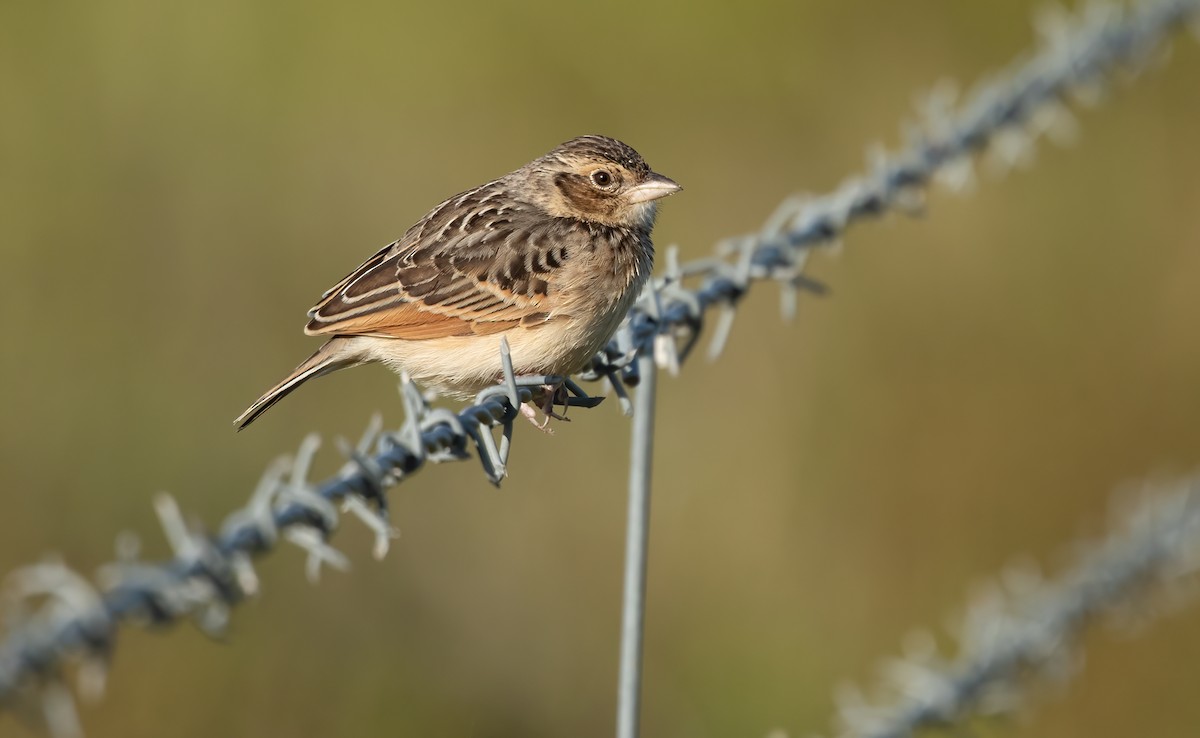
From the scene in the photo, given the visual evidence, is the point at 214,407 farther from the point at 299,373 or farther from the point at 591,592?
the point at 299,373

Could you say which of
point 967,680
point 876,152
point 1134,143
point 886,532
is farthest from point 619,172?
point 1134,143

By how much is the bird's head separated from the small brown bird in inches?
6.5

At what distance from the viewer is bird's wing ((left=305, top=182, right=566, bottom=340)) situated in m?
5.47

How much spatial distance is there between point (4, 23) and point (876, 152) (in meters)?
7.66

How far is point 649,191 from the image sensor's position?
6219mm

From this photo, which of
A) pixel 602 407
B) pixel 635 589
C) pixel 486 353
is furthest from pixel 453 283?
pixel 602 407

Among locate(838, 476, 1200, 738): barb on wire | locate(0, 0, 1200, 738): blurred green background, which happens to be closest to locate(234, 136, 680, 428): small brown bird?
locate(838, 476, 1200, 738): barb on wire

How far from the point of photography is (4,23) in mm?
10375

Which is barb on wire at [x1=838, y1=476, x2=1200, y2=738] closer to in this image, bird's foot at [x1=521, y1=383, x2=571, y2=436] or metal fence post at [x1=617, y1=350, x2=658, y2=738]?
metal fence post at [x1=617, y1=350, x2=658, y2=738]

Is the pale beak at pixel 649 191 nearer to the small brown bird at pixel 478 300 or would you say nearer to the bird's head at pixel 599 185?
the bird's head at pixel 599 185

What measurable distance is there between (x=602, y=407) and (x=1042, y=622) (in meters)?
4.66

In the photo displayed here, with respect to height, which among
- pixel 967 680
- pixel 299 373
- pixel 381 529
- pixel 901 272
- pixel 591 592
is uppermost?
pixel 901 272

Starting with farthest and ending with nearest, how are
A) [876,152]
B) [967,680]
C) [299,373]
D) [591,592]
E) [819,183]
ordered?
[819,183]
[591,592]
[299,373]
[876,152]
[967,680]

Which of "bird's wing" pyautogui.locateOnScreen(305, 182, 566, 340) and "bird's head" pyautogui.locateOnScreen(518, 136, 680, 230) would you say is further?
"bird's head" pyautogui.locateOnScreen(518, 136, 680, 230)
